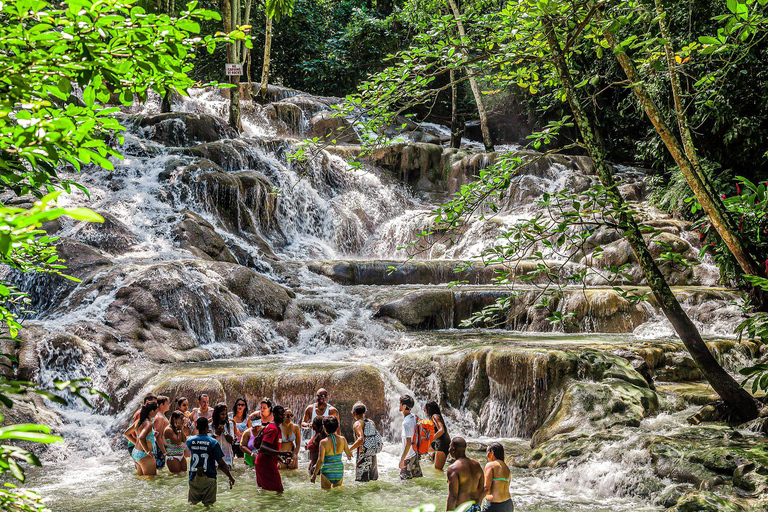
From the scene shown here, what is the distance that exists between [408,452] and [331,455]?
3.27ft

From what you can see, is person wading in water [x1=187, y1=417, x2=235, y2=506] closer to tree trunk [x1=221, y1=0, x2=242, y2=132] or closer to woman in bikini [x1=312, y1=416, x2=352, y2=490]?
woman in bikini [x1=312, y1=416, x2=352, y2=490]

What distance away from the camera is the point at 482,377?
9.49m

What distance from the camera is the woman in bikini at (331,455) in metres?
6.30

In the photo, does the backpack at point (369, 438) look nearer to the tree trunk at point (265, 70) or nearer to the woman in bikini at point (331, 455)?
the woman in bikini at point (331, 455)

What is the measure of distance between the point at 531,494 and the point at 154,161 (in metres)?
15.1

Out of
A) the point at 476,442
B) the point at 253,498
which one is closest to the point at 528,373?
the point at 476,442

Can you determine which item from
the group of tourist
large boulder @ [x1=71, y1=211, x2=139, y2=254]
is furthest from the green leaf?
large boulder @ [x1=71, y1=211, x2=139, y2=254]

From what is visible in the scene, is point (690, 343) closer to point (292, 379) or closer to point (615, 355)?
point (615, 355)

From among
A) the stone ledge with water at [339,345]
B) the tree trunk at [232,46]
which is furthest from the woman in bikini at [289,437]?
the tree trunk at [232,46]

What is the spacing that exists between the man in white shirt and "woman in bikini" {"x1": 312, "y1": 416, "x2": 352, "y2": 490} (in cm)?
73

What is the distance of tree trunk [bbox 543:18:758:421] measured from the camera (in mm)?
5945

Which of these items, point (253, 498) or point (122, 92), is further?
point (253, 498)

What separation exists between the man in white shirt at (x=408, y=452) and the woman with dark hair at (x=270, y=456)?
141cm

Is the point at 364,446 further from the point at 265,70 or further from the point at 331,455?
the point at 265,70
